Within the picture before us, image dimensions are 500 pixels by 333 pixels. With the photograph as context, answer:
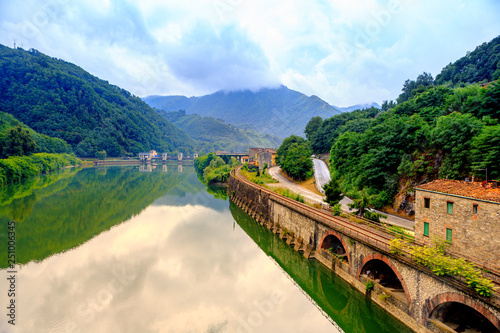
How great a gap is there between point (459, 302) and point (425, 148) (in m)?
16.4

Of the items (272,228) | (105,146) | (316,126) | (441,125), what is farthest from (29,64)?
(441,125)

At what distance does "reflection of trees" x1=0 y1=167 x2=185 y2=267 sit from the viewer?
24172 millimetres

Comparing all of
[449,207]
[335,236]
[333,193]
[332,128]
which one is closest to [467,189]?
[449,207]

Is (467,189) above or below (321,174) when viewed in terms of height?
above

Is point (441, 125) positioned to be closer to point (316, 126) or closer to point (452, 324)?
point (452, 324)

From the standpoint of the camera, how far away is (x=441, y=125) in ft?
70.1

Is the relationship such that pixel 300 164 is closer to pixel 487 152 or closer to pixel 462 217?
pixel 487 152

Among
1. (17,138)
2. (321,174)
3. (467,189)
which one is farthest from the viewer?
(17,138)

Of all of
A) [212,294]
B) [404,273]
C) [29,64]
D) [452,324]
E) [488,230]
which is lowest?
[212,294]

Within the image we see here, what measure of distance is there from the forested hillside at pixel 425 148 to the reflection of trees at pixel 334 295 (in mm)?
7575

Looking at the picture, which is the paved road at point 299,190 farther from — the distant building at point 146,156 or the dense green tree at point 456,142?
the distant building at point 146,156

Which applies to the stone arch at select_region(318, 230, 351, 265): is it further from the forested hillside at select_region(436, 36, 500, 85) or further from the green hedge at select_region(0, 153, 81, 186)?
the green hedge at select_region(0, 153, 81, 186)

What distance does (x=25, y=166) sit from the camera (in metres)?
59.7

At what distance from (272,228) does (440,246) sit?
17.9 m
